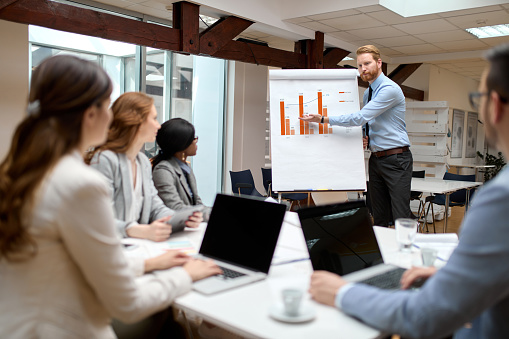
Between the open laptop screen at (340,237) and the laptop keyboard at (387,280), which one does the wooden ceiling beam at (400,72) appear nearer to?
the open laptop screen at (340,237)

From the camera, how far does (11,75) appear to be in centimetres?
441

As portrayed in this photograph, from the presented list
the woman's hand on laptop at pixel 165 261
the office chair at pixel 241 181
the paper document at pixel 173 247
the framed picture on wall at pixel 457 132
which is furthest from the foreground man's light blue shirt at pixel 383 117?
the framed picture on wall at pixel 457 132

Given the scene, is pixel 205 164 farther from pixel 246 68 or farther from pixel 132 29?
pixel 132 29

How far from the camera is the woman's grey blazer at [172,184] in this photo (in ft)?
8.59

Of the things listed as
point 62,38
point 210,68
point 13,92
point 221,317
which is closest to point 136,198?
point 221,317

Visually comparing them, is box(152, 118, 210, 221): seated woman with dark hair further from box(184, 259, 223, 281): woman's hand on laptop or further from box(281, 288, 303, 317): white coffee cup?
box(281, 288, 303, 317): white coffee cup

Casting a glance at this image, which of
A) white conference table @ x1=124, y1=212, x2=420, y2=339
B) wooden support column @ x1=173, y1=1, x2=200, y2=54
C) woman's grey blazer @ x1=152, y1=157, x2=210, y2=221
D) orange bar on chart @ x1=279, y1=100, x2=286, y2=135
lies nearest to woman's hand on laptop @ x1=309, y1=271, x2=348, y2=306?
white conference table @ x1=124, y1=212, x2=420, y2=339

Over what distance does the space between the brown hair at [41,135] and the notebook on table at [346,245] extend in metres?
0.81

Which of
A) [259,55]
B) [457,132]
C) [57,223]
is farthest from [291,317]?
[457,132]

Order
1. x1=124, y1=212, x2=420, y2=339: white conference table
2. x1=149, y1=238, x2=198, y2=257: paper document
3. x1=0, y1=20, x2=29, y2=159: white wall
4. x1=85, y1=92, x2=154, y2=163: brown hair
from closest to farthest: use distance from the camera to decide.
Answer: x1=124, y1=212, x2=420, y2=339: white conference table < x1=149, y1=238, x2=198, y2=257: paper document < x1=85, y1=92, x2=154, y2=163: brown hair < x1=0, y1=20, x2=29, y2=159: white wall

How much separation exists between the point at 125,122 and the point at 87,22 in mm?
2153

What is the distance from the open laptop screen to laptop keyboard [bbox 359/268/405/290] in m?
0.09

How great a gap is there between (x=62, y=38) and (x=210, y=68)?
2523mm

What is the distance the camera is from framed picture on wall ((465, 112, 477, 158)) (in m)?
12.1
